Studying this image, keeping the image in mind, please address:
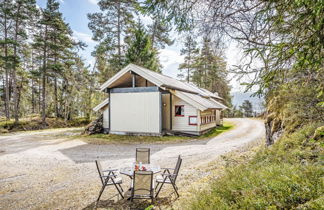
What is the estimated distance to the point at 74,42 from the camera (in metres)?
24.3

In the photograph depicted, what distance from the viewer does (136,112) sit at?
14547mm

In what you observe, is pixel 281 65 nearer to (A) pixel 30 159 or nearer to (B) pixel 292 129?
(B) pixel 292 129

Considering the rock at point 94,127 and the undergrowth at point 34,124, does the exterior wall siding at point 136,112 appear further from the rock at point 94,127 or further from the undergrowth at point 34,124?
the undergrowth at point 34,124

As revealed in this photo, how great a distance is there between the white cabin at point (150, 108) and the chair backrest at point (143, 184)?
9.74 m

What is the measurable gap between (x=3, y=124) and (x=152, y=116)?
16444 mm

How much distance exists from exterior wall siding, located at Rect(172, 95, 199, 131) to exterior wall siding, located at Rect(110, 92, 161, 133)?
5.19ft

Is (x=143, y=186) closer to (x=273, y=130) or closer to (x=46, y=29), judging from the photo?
(x=273, y=130)

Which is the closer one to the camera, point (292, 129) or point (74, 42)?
point (292, 129)

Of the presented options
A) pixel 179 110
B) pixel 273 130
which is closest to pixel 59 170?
pixel 273 130

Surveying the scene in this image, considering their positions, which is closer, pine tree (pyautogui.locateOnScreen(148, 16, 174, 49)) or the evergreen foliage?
the evergreen foliage

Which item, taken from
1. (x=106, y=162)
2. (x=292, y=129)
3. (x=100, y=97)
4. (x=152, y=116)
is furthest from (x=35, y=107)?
(x=292, y=129)

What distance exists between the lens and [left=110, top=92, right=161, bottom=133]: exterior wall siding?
46.0 ft

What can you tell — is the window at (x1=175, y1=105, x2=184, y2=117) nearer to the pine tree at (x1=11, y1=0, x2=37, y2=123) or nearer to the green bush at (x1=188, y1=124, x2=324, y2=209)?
the green bush at (x1=188, y1=124, x2=324, y2=209)

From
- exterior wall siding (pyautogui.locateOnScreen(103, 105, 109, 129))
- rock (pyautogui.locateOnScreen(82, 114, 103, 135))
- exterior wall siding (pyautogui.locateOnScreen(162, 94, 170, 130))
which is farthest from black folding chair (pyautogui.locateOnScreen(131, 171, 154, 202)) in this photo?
exterior wall siding (pyautogui.locateOnScreen(103, 105, 109, 129))
